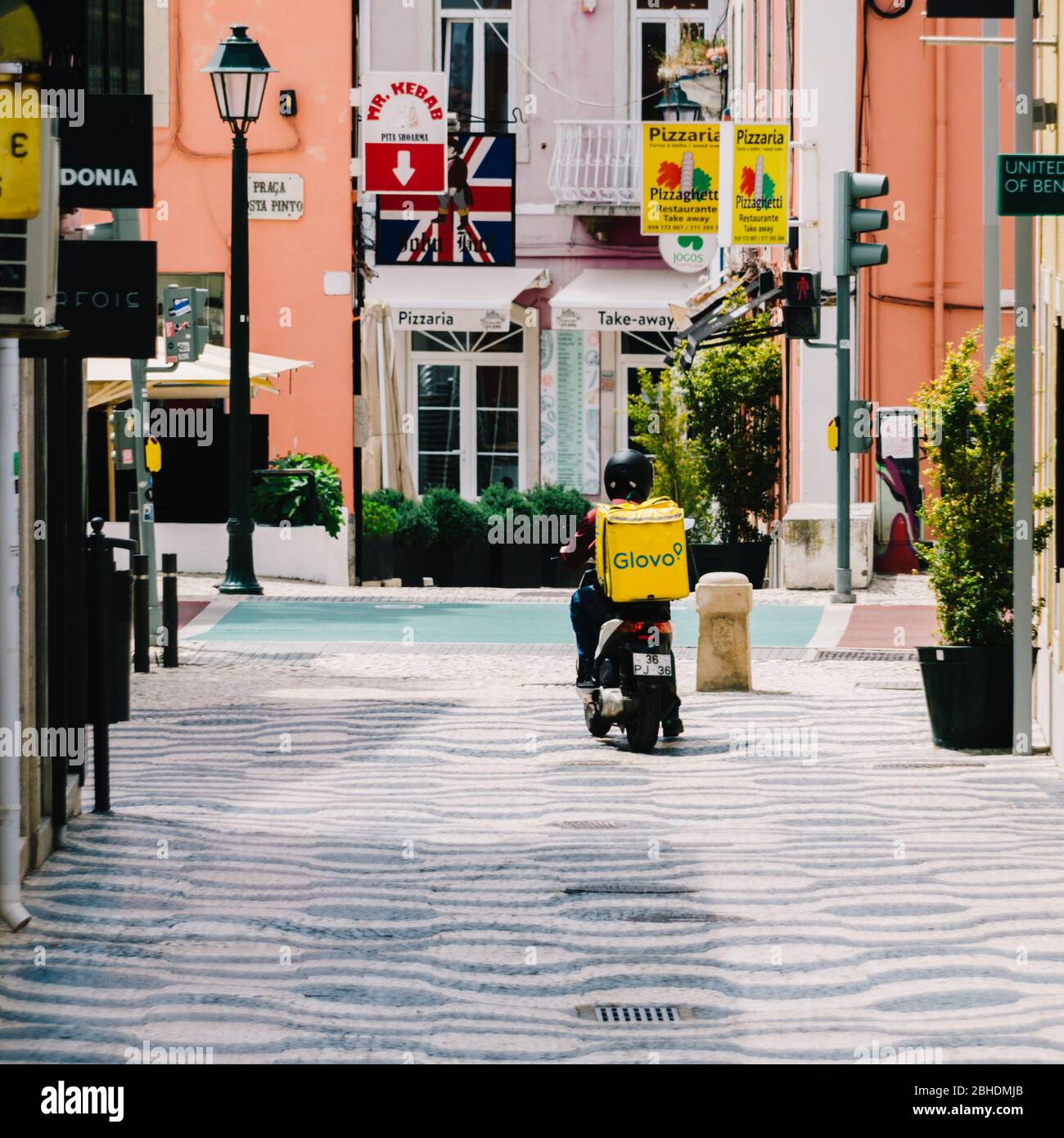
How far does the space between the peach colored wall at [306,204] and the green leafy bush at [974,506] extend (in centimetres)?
1853

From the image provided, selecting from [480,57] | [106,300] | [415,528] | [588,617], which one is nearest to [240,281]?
[415,528]

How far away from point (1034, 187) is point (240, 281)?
13.5 meters

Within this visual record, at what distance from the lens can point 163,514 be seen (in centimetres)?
2703

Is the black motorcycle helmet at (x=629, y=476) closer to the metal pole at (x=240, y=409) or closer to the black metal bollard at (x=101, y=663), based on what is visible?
the black metal bollard at (x=101, y=663)

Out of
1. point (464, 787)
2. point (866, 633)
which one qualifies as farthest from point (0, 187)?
point (866, 633)

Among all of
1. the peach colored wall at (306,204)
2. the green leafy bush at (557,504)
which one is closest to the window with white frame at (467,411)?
the peach colored wall at (306,204)

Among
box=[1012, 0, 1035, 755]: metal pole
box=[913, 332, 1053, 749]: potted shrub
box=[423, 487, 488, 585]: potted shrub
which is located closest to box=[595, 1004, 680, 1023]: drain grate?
box=[1012, 0, 1035, 755]: metal pole

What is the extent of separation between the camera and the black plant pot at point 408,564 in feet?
88.2

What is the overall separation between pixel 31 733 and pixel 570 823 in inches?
89.6

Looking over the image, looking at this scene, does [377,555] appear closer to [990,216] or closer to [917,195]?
[917,195]

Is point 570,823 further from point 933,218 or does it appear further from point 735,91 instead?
point 735,91

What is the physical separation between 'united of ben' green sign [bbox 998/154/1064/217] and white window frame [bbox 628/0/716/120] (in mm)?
23728

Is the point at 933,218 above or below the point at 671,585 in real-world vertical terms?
above
